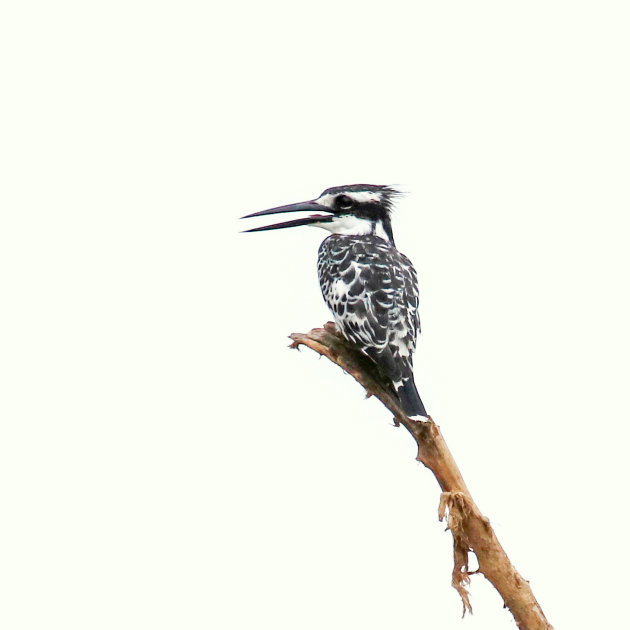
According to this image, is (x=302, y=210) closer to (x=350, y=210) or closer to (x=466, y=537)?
(x=350, y=210)

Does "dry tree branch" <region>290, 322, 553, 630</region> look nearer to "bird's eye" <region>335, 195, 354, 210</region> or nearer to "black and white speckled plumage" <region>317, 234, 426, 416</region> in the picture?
"black and white speckled plumage" <region>317, 234, 426, 416</region>

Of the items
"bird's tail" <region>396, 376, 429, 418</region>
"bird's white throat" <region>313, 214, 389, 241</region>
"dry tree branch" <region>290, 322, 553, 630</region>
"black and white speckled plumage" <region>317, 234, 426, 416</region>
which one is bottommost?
"dry tree branch" <region>290, 322, 553, 630</region>

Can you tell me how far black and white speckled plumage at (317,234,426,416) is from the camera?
5715 millimetres

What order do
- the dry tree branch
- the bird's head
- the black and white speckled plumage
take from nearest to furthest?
the dry tree branch
the black and white speckled plumage
the bird's head

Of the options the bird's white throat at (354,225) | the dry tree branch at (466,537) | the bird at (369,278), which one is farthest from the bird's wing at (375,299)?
the dry tree branch at (466,537)

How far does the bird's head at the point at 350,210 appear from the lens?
643cm

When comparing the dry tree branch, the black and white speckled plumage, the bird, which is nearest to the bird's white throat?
the bird

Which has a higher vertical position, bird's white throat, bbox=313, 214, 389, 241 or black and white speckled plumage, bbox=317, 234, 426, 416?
bird's white throat, bbox=313, 214, 389, 241

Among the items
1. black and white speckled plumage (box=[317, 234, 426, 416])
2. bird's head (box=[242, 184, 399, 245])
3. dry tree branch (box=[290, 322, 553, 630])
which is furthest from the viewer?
bird's head (box=[242, 184, 399, 245])

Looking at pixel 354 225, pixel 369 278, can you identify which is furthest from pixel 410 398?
pixel 354 225

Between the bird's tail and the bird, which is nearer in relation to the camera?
the bird's tail

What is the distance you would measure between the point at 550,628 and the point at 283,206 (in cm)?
306

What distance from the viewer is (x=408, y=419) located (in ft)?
18.4

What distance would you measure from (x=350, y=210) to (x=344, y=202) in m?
0.06
